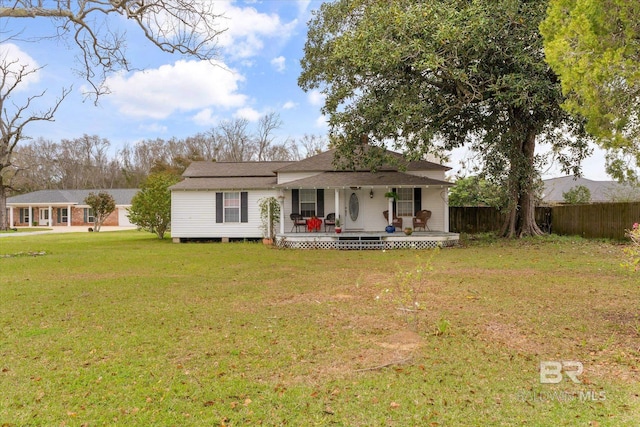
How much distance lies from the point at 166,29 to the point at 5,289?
25.2 feet

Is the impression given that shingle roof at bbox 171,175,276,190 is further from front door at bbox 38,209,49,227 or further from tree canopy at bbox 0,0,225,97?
front door at bbox 38,209,49,227

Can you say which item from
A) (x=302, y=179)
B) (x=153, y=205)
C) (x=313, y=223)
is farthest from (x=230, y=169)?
(x=313, y=223)

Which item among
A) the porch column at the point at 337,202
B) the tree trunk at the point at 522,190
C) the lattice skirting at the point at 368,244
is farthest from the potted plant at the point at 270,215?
the tree trunk at the point at 522,190

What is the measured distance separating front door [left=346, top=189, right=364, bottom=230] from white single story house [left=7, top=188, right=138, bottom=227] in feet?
93.5

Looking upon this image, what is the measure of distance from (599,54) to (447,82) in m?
7.71

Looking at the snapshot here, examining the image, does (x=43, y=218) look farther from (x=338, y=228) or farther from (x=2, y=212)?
(x=338, y=228)

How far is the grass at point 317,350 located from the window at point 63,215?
3574 cm

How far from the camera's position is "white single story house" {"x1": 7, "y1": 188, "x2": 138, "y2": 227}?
129 feet

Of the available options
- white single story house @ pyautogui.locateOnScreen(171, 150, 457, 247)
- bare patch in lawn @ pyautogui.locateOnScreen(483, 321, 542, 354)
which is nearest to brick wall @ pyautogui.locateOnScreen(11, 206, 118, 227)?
white single story house @ pyautogui.locateOnScreen(171, 150, 457, 247)

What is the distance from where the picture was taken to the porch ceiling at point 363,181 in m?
16.7

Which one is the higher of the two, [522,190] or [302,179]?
[302,179]

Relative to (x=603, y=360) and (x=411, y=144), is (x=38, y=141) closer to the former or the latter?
(x=411, y=144)

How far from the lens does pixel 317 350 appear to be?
4469mm

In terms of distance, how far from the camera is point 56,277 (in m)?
9.40
